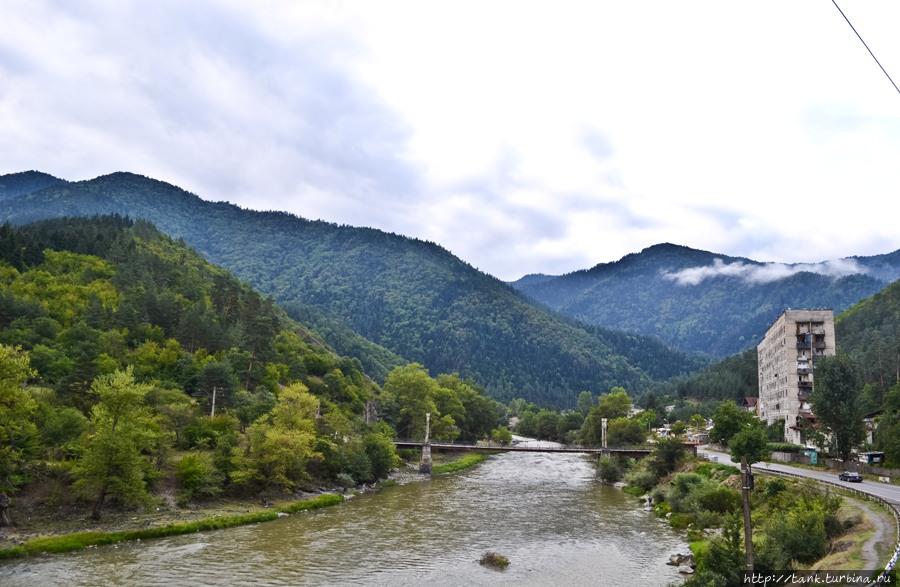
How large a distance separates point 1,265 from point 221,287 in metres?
35.8

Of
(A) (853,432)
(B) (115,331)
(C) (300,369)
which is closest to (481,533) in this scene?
(A) (853,432)

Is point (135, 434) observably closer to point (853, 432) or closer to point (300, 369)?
point (300, 369)

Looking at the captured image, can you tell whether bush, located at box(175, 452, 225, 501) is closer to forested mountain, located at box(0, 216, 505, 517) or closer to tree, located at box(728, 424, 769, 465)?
forested mountain, located at box(0, 216, 505, 517)

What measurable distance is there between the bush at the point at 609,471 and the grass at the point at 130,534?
45190 mm

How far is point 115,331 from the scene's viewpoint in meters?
79.4

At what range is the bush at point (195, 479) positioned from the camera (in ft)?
179

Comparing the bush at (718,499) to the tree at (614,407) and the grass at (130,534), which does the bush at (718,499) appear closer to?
the grass at (130,534)

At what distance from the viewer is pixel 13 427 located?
4303 centimetres

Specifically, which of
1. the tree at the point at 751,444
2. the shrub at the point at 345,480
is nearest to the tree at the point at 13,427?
the shrub at the point at 345,480

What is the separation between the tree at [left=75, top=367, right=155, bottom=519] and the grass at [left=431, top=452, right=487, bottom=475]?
52.7 metres

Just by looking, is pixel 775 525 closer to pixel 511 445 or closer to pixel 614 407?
pixel 614 407

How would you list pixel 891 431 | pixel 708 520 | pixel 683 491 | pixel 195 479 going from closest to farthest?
pixel 708 520
pixel 195 479
pixel 683 491
pixel 891 431

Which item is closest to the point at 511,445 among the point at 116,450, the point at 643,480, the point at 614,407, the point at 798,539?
the point at 614,407

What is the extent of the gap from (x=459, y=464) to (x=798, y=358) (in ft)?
195
